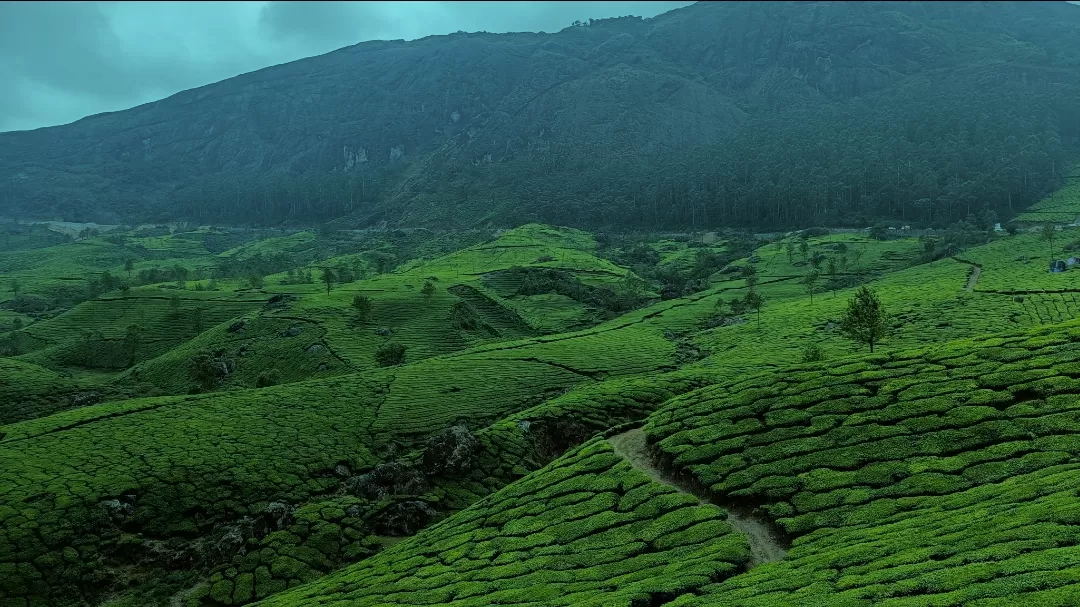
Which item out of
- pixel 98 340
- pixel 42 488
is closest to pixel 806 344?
pixel 42 488

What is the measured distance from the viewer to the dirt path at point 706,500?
116 ft

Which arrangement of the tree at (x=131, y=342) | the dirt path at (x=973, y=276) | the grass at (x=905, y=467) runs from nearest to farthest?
the grass at (x=905, y=467), the tree at (x=131, y=342), the dirt path at (x=973, y=276)

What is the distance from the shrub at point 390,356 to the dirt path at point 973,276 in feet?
393

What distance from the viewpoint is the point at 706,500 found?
43156mm

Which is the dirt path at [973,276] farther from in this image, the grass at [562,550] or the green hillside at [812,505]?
the grass at [562,550]

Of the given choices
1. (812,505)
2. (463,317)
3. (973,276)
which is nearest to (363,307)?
(463,317)

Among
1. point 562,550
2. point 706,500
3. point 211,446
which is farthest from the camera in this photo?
point 211,446

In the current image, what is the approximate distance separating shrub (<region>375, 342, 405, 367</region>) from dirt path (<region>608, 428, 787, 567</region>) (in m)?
63.2

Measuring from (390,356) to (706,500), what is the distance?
7938 cm

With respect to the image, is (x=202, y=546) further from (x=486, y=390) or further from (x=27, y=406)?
(x=27, y=406)

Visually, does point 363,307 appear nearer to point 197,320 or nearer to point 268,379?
point 268,379

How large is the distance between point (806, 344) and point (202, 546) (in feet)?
311

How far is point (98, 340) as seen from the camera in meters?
136

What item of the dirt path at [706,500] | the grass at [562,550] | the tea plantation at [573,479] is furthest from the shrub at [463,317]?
the grass at [562,550]
